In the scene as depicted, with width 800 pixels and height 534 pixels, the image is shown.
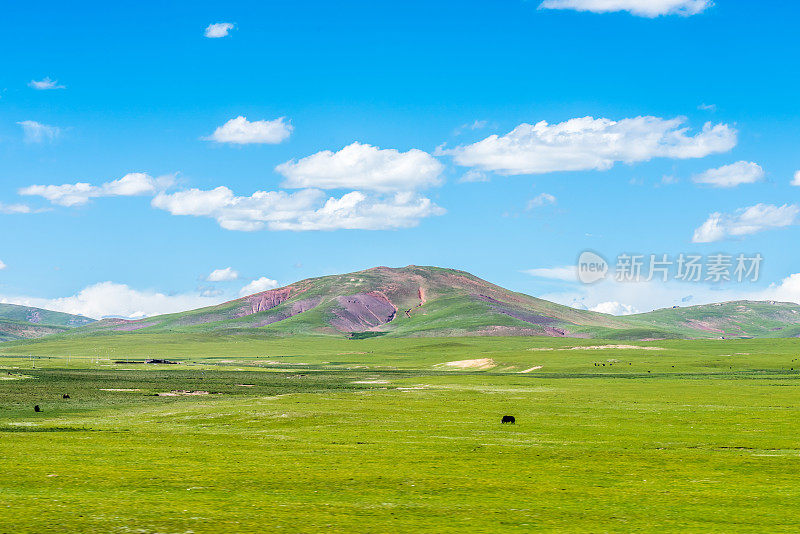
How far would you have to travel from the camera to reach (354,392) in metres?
104

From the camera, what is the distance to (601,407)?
7944cm

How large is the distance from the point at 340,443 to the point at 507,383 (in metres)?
77.9

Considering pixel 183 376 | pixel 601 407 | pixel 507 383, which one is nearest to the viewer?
pixel 601 407

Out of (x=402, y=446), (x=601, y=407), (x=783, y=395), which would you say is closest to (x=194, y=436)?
(x=402, y=446)

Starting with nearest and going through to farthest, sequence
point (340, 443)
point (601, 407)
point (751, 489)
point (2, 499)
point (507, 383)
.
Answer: point (2, 499) → point (751, 489) → point (340, 443) → point (601, 407) → point (507, 383)

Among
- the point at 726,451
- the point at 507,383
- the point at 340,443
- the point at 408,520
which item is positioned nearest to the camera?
the point at 408,520

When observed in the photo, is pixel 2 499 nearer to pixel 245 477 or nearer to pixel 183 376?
pixel 245 477

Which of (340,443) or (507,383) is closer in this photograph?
(340,443)

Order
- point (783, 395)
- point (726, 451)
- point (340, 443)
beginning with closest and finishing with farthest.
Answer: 1. point (726, 451)
2. point (340, 443)
3. point (783, 395)

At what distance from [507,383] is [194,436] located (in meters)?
77.3

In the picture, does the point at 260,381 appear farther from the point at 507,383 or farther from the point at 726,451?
the point at 726,451

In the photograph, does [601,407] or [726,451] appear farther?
[601,407]

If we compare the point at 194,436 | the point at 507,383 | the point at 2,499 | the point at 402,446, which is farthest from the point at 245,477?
the point at 507,383

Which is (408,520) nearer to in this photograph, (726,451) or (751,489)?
(751,489)
